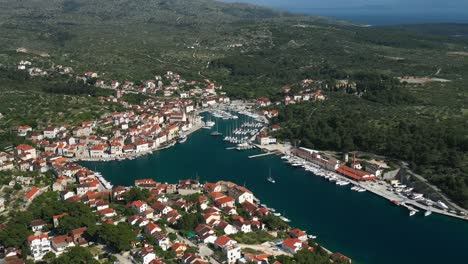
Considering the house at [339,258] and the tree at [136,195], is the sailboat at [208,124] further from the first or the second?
the house at [339,258]

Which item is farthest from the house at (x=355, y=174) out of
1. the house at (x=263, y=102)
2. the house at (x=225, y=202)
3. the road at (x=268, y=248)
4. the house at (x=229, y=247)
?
the house at (x=263, y=102)

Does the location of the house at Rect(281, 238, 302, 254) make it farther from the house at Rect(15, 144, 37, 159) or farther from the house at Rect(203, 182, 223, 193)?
the house at Rect(15, 144, 37, 159)

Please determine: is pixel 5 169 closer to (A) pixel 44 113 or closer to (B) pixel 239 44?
(A) pixel 44 113

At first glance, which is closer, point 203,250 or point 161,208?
point 203,250

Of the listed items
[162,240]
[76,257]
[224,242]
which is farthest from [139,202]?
[76,257]

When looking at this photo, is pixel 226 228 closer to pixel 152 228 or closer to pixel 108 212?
pixel 152 228

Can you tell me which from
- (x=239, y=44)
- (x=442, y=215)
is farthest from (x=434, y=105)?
(x=239, y=44)
